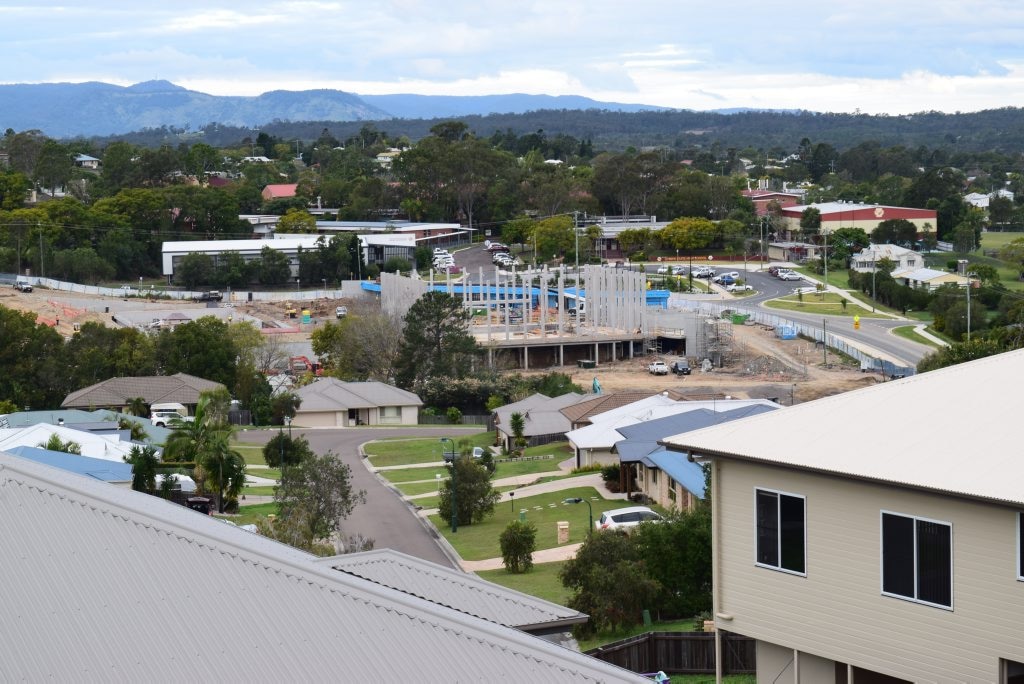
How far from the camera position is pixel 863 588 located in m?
13.9

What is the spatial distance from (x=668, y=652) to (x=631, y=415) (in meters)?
25.8

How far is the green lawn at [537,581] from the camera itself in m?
27.5

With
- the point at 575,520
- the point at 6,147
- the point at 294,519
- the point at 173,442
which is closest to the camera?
the point at 294,519

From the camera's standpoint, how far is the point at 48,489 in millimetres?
10656

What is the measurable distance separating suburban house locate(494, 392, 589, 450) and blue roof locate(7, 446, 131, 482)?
16.9 metres

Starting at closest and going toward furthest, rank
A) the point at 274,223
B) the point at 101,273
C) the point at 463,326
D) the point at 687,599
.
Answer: the point at 687,599 → the point at 463,326 → the point at 101,273 → the point at 274,223

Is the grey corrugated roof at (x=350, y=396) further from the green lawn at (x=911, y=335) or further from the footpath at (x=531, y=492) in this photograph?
the green lawn at (x=911, y=335)

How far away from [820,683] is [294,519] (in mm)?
18039

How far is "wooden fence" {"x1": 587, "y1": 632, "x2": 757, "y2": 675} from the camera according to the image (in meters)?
19.6

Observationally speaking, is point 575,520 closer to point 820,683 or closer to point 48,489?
point 820,683

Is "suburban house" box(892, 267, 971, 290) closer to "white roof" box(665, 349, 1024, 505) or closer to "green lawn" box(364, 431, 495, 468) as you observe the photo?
"green lawn" box(364, 431, 495, 468)

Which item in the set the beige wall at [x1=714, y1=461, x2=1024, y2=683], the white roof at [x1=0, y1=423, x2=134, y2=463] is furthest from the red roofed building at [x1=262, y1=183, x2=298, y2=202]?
the beige wall at [x1=714, y1=461, x2=1024, y2=683]

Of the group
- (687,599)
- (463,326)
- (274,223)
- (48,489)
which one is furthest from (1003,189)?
(48,489)

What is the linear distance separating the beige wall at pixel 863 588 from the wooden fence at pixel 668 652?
4.73 metres
